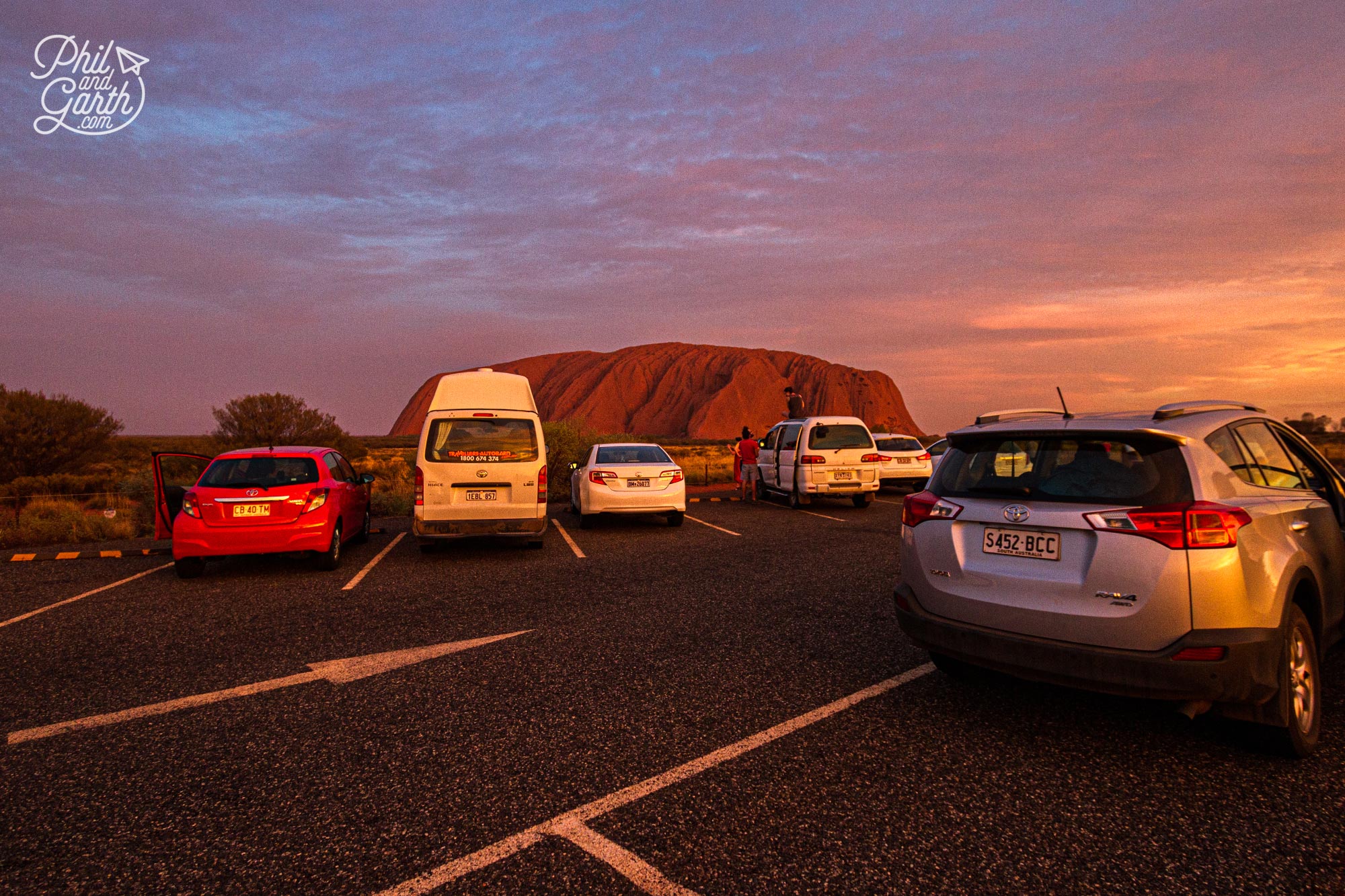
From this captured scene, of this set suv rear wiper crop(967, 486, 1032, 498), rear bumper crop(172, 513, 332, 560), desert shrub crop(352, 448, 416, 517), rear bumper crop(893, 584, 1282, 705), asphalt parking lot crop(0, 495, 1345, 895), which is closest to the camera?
asphalt parking lot crop(0, 495, 1345, 895)

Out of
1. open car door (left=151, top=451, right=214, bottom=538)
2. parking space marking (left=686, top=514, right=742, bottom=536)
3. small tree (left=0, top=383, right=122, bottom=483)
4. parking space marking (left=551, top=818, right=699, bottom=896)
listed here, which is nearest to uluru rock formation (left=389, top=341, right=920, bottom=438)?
small tree (left=0, top=383, right=122, bottom=483)

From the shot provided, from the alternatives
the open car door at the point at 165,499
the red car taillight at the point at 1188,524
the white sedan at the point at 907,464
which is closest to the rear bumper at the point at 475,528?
the open car door at the point at 165,499

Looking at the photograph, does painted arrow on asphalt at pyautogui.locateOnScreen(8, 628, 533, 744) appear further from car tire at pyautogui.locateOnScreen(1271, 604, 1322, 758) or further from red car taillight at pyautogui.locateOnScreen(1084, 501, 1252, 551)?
car tire at pyautogui.locateOnScreen(1271, 604, 1322, 758)

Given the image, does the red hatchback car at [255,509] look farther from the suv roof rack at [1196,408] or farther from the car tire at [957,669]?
the suv roof rack at [1196,408]

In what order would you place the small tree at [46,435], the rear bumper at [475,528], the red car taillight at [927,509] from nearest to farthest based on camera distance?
the red car taillight at [927,509], the rear bumper at [475,528], the small tree at [46,435]

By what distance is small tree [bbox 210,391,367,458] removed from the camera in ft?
83.1

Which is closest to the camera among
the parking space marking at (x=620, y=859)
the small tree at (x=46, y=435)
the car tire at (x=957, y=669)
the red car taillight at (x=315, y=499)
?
the parking space marking at (x=620, y=859)

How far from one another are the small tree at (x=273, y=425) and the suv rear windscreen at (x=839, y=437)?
18661mm

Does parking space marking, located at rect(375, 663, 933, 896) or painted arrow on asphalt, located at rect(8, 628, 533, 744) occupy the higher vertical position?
painted arrow on asphalt, located at rect(8, 628, 533, 744)

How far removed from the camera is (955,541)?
3.76 metres

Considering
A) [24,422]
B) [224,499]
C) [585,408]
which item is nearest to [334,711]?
[224,499]

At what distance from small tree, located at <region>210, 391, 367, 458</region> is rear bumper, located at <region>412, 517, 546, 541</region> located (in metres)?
18.7

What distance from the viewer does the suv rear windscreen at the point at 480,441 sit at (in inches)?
Answer: 361

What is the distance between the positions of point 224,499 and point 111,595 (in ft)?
4.96
